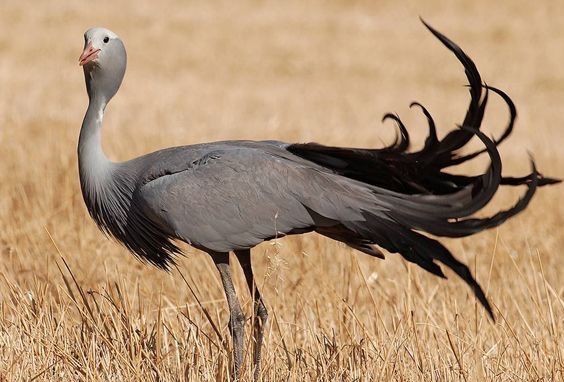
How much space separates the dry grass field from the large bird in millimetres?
227

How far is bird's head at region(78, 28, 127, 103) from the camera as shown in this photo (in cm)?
443

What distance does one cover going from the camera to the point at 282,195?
4047 millimetres

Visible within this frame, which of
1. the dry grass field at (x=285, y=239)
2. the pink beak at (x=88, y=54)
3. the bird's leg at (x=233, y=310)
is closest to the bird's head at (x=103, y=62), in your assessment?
the pink beak at (x=88, y=54)

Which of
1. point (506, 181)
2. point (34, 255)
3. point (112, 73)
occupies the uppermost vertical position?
point (112, 73)

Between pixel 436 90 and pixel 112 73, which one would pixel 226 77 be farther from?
pixel 112 73

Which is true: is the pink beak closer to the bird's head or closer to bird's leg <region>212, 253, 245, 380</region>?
the bird's head

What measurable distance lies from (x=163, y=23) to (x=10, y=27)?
3690 millimetres

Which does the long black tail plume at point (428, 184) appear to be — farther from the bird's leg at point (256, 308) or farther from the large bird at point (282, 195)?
the bird's leg at point (256, 308)

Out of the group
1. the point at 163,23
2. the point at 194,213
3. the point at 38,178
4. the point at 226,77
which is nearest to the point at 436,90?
the point at 226,77

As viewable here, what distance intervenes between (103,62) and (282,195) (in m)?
1.06

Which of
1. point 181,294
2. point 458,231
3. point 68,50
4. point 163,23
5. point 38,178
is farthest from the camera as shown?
point 163,23

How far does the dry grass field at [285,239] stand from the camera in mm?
4086

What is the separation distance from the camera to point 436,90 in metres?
Result: 20.6

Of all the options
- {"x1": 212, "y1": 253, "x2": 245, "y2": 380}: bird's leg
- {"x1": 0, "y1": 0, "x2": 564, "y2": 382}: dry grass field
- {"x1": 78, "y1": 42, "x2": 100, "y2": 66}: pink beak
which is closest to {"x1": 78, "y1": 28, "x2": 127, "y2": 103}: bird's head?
{"x1": 78, "y1": 42, "x2": 100, "y2": 66}: pink beak
